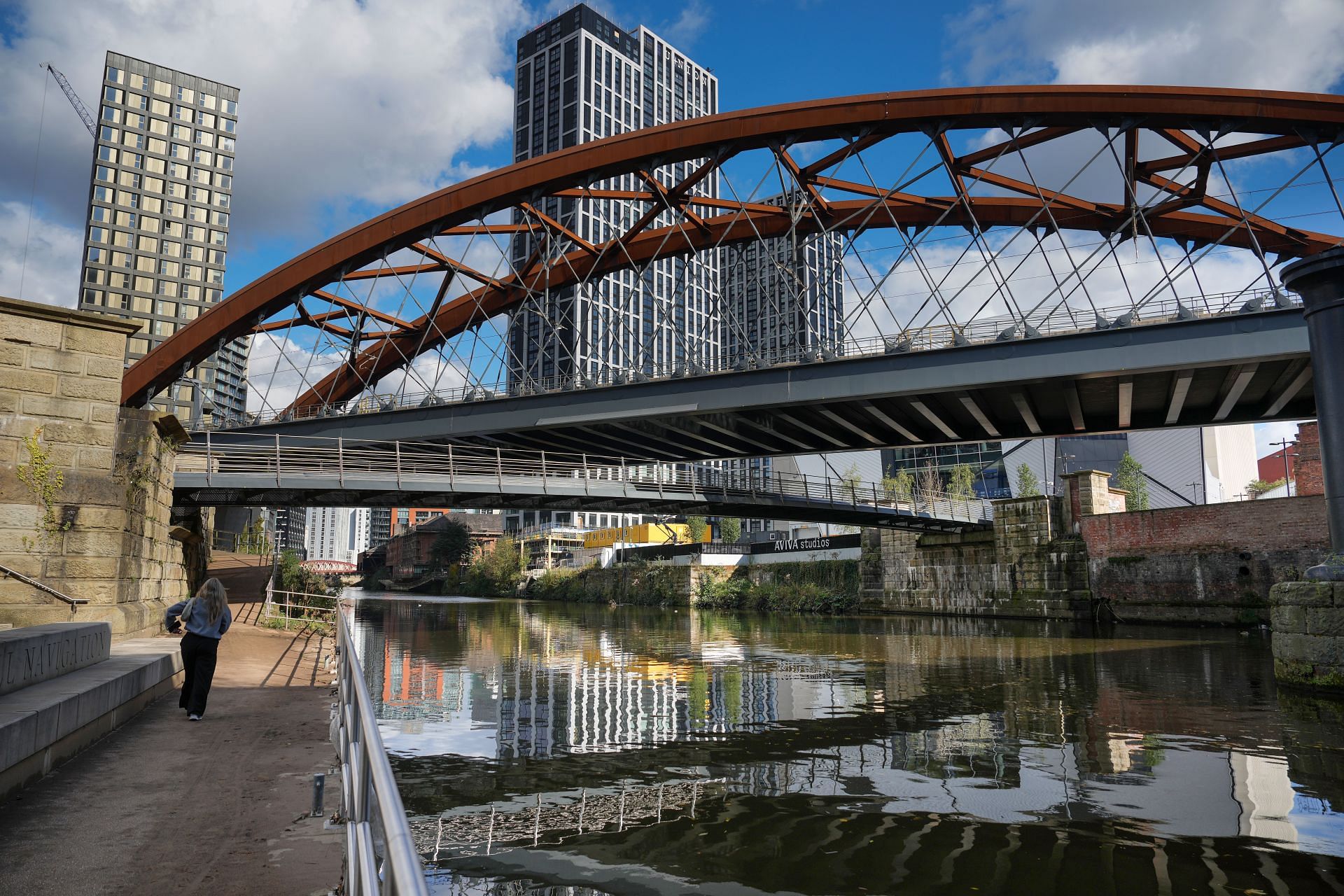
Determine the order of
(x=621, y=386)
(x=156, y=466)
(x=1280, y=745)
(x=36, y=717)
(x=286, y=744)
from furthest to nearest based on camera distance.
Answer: (x=621, y=386) < (x=156, y=466) < (x=1280, y=745) < (x=286, y=744) < (x=36, y=717)

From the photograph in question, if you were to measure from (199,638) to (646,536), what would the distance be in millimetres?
78324

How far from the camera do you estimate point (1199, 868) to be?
18.6 ft

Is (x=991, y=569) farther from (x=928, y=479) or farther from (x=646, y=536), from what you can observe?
(x=646, y=536)

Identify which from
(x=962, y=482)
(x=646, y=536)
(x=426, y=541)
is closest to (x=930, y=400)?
(x=962, y=482)

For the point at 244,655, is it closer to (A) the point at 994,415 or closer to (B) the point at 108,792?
(B) the point at 108,792

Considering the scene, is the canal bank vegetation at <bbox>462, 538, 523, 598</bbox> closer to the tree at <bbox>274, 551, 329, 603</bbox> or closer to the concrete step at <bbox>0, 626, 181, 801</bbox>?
the tree at <bbox>274, 551, 329, 603</bbox>

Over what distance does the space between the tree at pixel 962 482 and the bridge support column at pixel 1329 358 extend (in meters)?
46.9

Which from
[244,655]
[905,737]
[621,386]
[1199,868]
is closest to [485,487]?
[621,386]

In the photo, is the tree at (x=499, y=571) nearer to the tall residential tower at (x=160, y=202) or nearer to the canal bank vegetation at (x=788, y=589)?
the tall residential tower at (x=160, y=202)

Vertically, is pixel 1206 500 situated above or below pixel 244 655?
above

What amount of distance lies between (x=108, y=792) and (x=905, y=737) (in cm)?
787

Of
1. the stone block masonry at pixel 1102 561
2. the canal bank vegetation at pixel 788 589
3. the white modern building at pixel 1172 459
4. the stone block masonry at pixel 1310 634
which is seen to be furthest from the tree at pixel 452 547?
the stone block masonry at pixel 1310 634

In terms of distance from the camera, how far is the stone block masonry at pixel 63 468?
10.7 meters

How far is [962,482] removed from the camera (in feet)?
210
